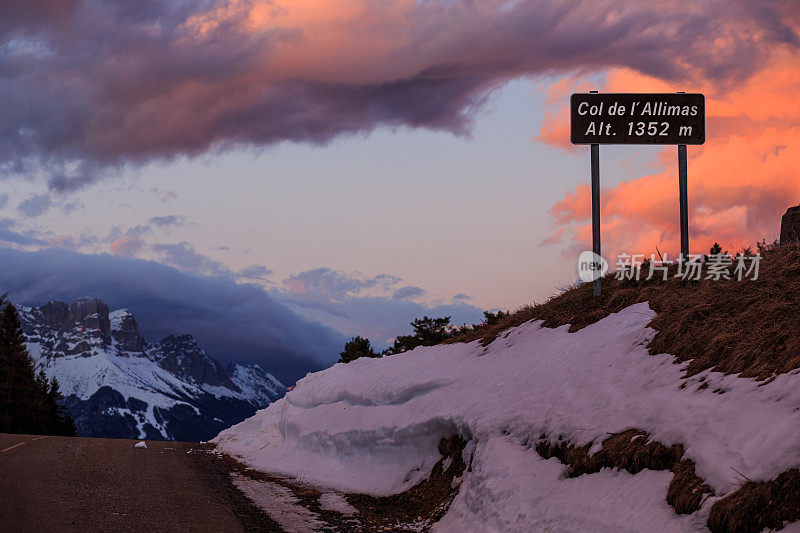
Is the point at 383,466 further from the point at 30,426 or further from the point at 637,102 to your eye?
the point at 30,426

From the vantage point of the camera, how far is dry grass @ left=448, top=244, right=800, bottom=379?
9.77 meters

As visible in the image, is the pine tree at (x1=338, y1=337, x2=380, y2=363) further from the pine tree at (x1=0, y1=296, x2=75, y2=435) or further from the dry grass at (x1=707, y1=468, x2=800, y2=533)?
the dry grass at (x1=707, y1=468, x2=800, y2=533)

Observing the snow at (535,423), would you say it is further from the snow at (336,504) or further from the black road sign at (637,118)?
the black road sign at (637,118)

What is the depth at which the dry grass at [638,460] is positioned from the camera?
7625 millimetres

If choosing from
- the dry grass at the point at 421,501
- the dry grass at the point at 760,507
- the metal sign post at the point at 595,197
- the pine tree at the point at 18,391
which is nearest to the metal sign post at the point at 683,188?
the metal sign post at the point at 595,197

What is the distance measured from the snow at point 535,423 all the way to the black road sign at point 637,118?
5.65 metres

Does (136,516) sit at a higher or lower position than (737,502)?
lower

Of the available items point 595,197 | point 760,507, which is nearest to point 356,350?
point 595,197

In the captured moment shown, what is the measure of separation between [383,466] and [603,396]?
235 inches

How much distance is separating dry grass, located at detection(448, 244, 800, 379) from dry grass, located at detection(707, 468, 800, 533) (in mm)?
2462

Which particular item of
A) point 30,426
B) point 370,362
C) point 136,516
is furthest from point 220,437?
point 30,426

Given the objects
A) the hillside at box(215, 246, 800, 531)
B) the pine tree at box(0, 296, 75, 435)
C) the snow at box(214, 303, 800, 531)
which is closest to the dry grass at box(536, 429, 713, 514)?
the hillside at box(215, 246, 800, 531)

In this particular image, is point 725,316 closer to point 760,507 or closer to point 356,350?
point 760,507

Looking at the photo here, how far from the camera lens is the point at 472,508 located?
1091cm
